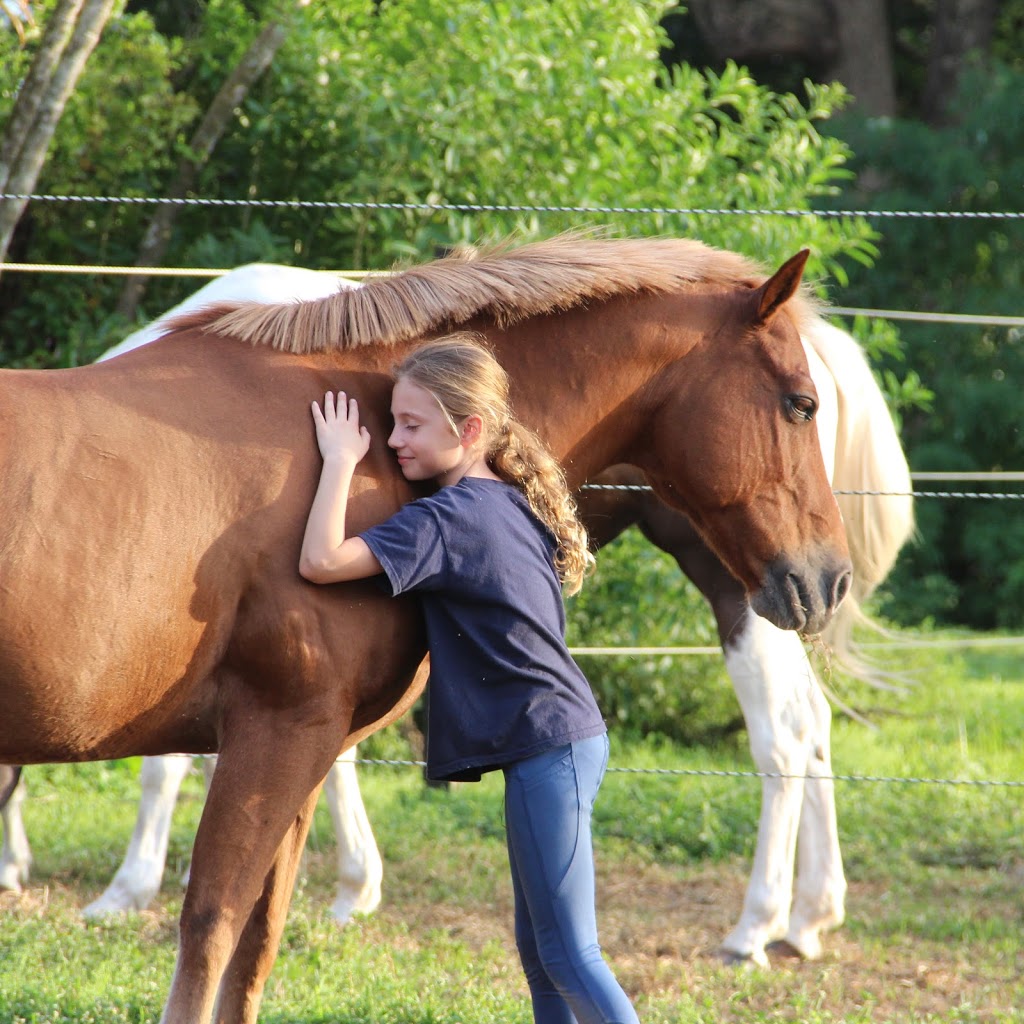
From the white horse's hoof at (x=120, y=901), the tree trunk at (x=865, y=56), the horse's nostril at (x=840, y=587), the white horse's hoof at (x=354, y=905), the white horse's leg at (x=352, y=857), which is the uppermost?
the tree trunk at (x=865, y=56)

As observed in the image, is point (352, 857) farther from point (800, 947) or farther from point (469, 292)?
point (469, 292)

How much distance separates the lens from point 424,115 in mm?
5859

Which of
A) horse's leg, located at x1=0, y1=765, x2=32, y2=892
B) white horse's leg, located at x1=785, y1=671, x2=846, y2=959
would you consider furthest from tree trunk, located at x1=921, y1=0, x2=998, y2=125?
horse's leg, located at x1=0, y1=765, x2=32, y2=892

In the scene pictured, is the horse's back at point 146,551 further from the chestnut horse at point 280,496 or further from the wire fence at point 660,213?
the wire fence at point 660,213

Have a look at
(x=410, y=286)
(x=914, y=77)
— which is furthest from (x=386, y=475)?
(x=914, y=77)

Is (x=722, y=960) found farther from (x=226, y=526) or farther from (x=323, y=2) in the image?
(x=323, y=2)

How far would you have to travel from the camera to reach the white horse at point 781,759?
406 cm

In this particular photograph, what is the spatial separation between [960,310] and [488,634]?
11.1 m

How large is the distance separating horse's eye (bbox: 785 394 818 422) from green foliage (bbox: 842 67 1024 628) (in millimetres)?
9133

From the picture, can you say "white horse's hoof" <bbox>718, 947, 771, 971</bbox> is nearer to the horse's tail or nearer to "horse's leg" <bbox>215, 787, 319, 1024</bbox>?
the horse's tail

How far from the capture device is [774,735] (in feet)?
13.4

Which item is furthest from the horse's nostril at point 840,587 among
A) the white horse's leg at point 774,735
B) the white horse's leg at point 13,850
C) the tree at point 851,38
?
the tree at point 851,38

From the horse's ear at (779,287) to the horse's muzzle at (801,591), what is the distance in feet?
1.73

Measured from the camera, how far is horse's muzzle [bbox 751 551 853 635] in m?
2.67
